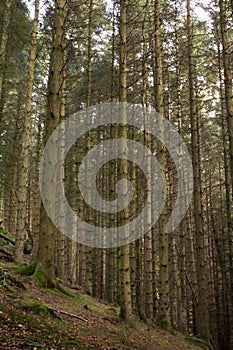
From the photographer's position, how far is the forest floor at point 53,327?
4.23 meters

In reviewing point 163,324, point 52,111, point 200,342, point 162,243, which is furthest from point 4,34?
point 200,342

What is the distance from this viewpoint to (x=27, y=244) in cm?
1675

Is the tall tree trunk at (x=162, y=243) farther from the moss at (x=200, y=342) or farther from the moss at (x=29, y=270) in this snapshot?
the moss at (x=29, y=270)

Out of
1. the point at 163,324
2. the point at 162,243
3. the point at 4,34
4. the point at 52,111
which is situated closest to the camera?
the point at 52,111

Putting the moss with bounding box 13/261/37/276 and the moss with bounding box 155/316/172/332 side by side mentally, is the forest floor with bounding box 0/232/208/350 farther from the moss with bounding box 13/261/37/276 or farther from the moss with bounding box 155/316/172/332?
the moss with bounding box 155/316/172/332

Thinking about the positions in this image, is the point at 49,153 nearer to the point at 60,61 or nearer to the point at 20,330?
the point at 60,61

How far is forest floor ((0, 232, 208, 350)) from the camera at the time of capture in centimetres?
423

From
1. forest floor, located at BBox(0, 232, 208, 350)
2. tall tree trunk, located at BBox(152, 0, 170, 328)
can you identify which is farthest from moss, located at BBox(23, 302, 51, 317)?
tall tree trunk, located at BBox(152, 0, 170, 328)

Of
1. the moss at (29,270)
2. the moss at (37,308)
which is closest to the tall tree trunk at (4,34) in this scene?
the moss at (29,270)

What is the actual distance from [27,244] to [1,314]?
41.6 ft

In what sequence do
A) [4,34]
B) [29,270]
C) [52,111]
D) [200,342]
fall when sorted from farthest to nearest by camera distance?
[4,34] → [200,342] → [52,111] → [29,270]

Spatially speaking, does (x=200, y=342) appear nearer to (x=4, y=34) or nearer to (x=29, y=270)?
(x=29, y=270)

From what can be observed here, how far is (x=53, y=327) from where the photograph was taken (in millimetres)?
5004

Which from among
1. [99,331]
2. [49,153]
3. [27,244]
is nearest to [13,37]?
[49,153]
